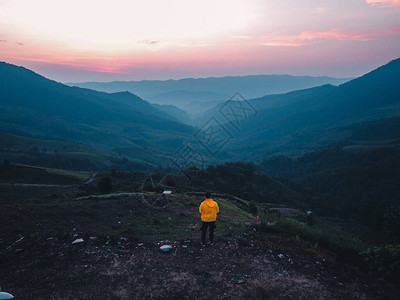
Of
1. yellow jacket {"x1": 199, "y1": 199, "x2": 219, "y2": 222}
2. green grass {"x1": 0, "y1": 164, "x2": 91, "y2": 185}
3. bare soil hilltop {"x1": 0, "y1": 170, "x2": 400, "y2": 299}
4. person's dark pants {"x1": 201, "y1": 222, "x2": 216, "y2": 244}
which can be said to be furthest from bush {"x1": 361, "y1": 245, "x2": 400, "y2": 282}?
green grass {"x1": 0, "y1": 164, "x2": 91, "y2": 185}

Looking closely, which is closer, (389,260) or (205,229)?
(389,260)

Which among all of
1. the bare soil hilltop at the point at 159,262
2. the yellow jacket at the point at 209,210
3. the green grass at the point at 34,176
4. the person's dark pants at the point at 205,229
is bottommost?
the green grass at the point at 34,176

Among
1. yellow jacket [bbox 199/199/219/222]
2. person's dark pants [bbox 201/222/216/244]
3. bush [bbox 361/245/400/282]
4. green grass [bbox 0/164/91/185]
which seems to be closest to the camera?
bush [bbox 361/245/400/282]

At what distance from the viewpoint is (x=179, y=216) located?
47.5 feet

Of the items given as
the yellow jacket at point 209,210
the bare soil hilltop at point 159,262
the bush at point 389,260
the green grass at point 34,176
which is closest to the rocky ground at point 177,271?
the bare soil hilltop at point 159,262

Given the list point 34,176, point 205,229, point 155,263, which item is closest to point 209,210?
point 205,229

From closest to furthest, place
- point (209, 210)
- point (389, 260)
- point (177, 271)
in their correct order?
1. point (177, 271)
2. point (389, 260)
3. point (209, 210)

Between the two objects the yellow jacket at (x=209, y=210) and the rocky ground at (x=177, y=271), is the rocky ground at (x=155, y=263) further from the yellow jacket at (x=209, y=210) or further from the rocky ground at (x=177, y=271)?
the yellow jacket at (x=209, y=210)

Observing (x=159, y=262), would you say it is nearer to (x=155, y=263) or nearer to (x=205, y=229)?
(x=155, y=263)

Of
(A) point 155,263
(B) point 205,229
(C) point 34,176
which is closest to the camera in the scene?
(A) point 155,263

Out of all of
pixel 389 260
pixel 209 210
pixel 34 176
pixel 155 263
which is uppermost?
pixel 209 210

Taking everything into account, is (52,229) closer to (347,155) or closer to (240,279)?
(240,279)

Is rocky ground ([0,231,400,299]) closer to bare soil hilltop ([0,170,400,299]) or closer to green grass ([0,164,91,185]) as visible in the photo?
bare soil hilltop ([0,170,400,299])

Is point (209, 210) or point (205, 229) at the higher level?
point (209, 210)
